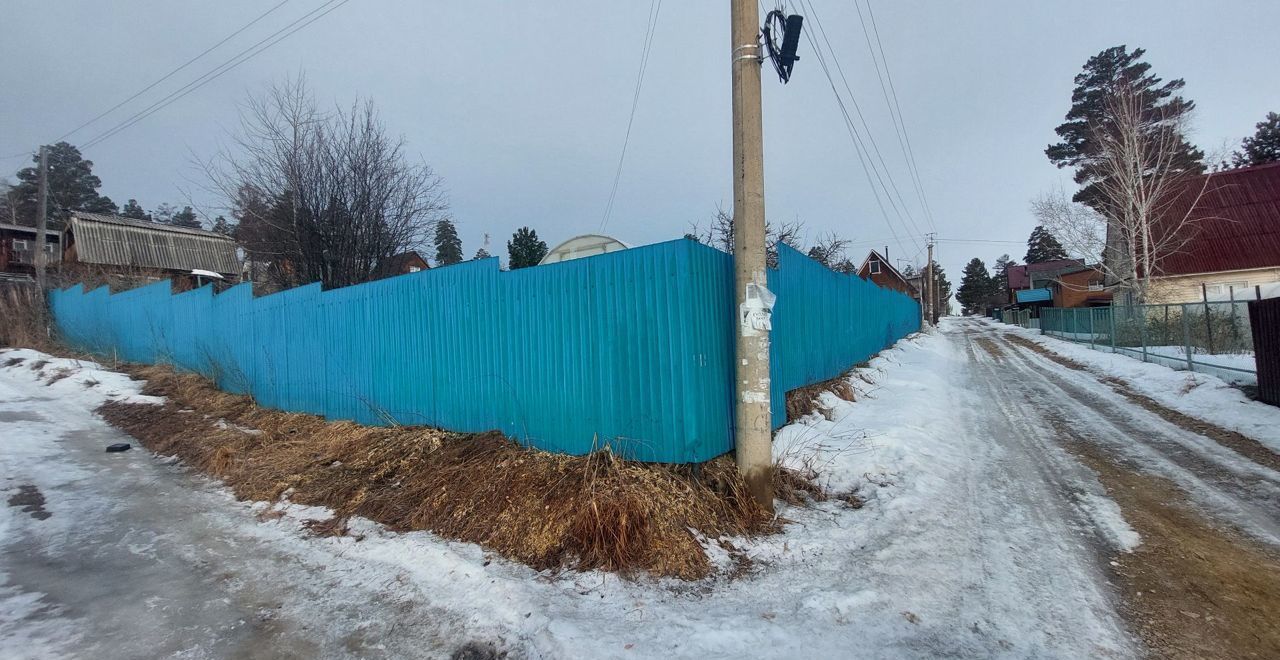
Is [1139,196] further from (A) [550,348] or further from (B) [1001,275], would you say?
(B) [1001,275]

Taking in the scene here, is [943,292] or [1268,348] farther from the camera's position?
[943,292]

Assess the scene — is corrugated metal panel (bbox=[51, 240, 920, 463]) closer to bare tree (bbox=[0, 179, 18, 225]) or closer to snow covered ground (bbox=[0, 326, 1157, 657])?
snow covered ground (bbox=[0, 326, 1157, 657])

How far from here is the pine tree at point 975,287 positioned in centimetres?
9175

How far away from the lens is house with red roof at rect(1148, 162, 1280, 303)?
2077 cm

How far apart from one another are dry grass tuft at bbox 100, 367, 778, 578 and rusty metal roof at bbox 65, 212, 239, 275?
83.6 feet

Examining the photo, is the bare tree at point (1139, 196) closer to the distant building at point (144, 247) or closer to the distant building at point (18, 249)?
the distant building at point (144, 247)

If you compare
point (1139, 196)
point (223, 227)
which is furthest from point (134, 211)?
point (1139, 196)

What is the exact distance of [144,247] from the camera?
26828mm

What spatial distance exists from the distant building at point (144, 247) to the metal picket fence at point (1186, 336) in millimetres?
33887

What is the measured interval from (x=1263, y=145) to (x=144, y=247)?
2706 inches

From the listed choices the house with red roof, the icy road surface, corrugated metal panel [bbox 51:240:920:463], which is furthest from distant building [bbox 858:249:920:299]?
the icy road surface

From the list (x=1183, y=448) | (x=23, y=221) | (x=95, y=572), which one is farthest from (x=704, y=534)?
(x=23, y=221)

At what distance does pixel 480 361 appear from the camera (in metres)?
5.32

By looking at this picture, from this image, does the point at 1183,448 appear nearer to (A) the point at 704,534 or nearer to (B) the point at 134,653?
(A) the point at 704,534
